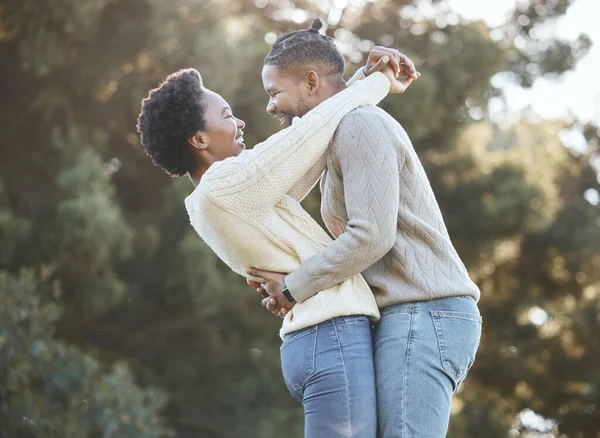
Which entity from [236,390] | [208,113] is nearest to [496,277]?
[236,390]

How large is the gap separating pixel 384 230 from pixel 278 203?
1.18 ft

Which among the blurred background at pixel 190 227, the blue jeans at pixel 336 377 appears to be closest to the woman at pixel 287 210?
the blue jeans at pixel 336 377

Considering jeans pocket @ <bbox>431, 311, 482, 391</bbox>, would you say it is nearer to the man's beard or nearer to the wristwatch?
the wristwatch

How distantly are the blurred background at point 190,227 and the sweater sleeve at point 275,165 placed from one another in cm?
683

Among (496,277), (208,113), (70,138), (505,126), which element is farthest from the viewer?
(505,126)

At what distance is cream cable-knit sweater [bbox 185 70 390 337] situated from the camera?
2.59 meters

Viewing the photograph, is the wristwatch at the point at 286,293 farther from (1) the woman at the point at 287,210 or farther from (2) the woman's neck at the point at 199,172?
(2) the woman's neck at the point at 199,172

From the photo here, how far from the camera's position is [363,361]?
2.47 m

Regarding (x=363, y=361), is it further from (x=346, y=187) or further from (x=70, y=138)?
(x=70, y=138)

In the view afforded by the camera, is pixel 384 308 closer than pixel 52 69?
Yes

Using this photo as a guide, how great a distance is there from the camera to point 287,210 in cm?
269

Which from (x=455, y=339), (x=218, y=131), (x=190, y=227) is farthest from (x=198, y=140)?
(x=190, y=227)

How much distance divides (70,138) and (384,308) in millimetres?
9593

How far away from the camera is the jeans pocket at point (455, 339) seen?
2490 mm
